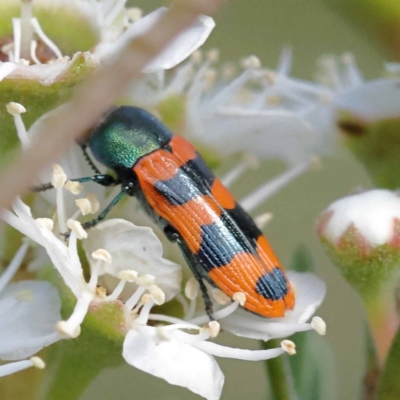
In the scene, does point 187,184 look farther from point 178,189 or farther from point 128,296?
point 128,296

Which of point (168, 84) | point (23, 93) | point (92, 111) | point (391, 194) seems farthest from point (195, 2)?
point (168, 84)

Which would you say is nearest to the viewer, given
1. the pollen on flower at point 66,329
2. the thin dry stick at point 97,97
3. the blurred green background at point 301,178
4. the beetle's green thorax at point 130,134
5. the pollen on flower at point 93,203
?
the thin dry stick at point 97,97

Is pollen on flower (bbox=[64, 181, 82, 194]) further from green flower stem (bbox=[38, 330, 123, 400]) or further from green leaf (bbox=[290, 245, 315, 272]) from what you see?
green leaf (bbox=[290, 245, 315, 272])

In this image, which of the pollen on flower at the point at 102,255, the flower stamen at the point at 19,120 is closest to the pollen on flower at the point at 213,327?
the pollen on flower at the point at 102,255

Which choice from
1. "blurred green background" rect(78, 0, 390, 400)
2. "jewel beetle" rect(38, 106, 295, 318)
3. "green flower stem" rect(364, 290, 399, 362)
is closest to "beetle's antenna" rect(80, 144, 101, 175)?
"jewel beetle" rect(38, 106, 295, 318)

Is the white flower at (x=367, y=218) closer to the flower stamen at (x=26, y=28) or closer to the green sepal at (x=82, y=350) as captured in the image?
the green sepal at (x=82, y=350)

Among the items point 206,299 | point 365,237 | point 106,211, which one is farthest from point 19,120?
point 365,237
